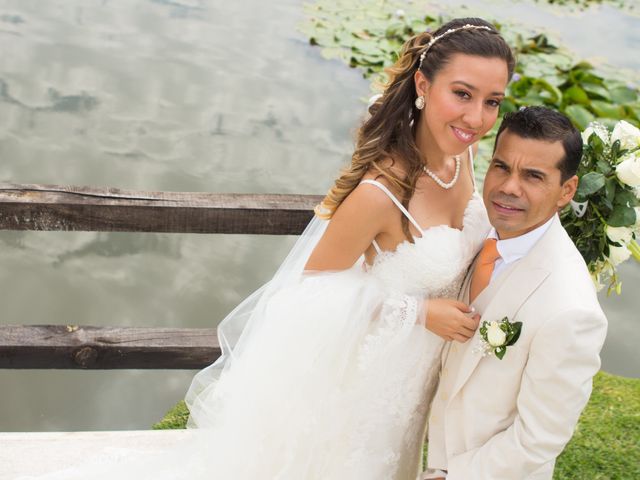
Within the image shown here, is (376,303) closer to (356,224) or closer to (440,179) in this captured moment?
(356,224)

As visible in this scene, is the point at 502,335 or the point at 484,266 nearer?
the point at 502,335

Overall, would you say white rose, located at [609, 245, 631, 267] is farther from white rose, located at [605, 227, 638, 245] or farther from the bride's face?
the bride's face

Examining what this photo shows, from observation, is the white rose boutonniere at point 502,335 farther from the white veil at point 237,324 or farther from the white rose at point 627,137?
the white veil at point 237,324

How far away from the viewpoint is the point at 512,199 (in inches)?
91.8

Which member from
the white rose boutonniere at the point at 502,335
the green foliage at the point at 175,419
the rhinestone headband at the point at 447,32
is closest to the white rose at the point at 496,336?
the white rose boutonniere at the point at 502,335

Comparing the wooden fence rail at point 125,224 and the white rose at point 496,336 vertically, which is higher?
the white rose at point 496,336

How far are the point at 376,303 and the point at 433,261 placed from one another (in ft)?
0.82

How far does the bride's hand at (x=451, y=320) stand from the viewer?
2.46 metres

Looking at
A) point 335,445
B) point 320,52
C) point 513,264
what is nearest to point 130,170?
point 320,52

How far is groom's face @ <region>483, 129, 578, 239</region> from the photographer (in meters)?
2.30

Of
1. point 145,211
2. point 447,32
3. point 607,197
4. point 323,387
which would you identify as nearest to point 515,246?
point 607,197

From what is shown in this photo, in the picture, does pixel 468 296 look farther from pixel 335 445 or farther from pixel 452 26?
pixel 452 26

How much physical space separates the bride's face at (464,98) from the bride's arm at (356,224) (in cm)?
28

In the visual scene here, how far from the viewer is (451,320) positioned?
97.7 inches
